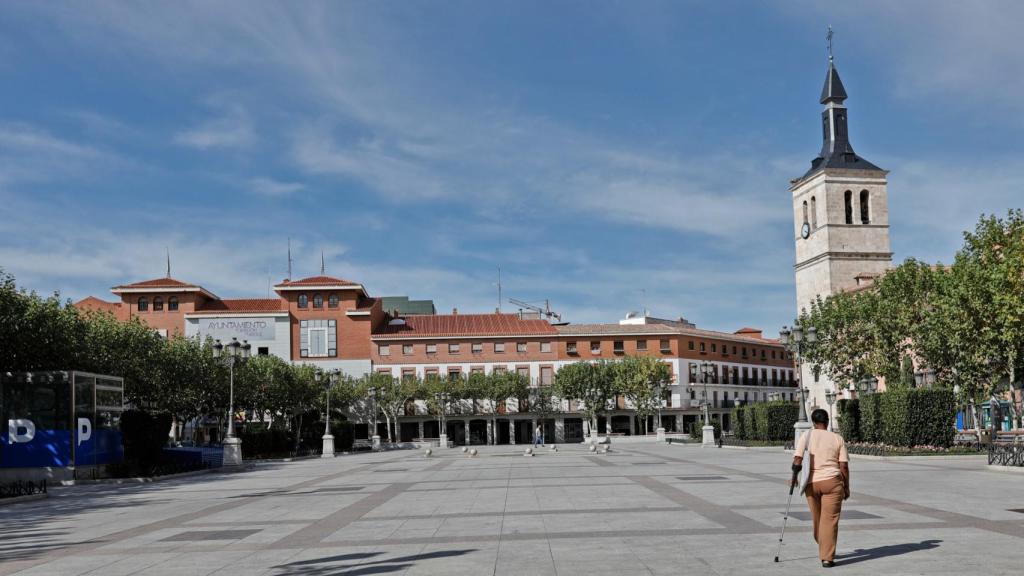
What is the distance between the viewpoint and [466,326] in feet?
303

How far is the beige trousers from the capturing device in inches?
390

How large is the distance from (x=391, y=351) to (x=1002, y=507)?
3013 inches

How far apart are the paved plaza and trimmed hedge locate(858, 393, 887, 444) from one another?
10958 mm

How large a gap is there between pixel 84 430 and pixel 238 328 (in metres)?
58.2

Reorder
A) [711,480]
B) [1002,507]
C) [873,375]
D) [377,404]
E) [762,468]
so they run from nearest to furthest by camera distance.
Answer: [1002,507] < [711,480] < [762,468] < [873,375] < [377,404]

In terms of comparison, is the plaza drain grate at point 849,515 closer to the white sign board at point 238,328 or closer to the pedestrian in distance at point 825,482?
the pedestrian in distance at point 825,482

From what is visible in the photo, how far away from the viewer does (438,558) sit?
11102 millimetres

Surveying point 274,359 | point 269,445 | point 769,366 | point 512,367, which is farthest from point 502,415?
point 269,445

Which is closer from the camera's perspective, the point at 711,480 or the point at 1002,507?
the point at 1002,507

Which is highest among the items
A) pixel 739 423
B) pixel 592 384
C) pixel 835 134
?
A: pixel 835 134

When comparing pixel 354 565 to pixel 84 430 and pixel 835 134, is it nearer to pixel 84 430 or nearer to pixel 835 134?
pixel 84 430

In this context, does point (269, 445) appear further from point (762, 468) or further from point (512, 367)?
point (512, 367)

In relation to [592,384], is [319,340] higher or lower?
higher

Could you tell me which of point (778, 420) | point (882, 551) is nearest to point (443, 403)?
point (778, 420)
